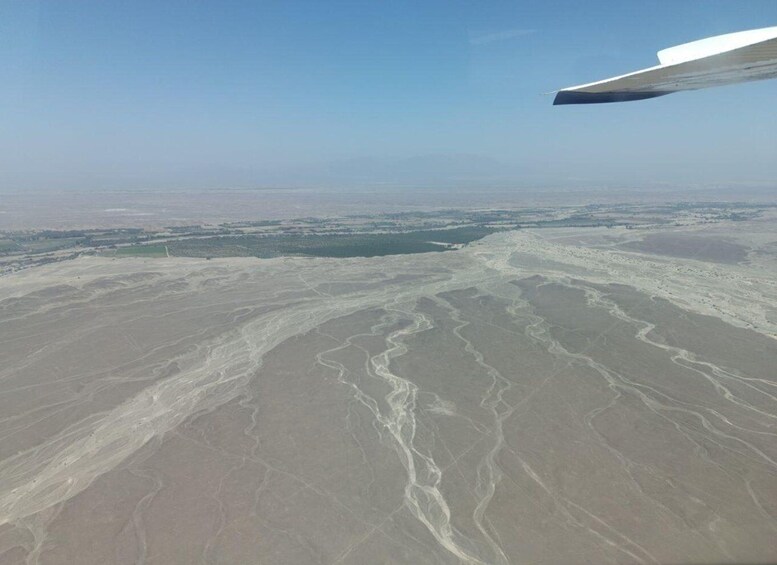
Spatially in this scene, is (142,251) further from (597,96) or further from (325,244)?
(597,96)

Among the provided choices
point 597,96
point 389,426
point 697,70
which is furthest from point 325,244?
point 697,70

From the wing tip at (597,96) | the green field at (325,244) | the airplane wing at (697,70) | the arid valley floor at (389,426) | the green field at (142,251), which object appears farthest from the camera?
Result: the green field at (325,244)

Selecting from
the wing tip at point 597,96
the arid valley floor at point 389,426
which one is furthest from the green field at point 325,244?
the wing tip at point 597,96

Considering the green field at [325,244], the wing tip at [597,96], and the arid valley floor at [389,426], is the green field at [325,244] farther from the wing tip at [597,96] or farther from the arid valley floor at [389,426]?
the wing tip at [597,96]

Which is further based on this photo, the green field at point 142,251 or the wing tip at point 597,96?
the green field at point 142,251

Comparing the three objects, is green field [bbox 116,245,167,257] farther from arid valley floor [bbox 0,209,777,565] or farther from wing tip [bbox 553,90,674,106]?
wing tip [bbox 553,90,674,106]

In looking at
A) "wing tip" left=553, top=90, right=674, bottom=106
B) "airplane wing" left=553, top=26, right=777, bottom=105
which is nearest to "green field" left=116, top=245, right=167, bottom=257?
"wing tip" left=553, top=90, right=674, bottom=106

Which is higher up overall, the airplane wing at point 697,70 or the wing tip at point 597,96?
the airplane wing at point 697,70
